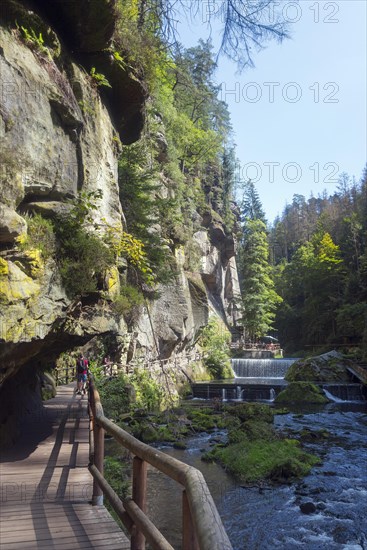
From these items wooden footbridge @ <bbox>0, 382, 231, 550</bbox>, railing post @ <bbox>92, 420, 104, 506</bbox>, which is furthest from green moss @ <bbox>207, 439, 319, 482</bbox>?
railing post @ <bbox>92, 420, 104, 506</bbox>

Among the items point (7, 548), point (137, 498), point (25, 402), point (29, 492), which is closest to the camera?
point (137, 498)

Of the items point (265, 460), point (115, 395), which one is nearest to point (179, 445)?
point (265, 460)

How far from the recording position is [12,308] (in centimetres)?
610

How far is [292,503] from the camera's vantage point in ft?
32.3

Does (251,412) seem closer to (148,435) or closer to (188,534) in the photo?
(148,435)

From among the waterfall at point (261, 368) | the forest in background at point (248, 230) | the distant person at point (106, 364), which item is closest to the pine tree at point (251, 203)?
the forest in background at point (248, 230)

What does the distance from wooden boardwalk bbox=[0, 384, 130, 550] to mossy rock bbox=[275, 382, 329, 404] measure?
56.4 ft

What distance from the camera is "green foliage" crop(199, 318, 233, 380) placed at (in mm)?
34281

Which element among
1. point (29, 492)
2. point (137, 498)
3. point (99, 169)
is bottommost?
point (29, 492)

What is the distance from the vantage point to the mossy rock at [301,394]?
24109 millimetres

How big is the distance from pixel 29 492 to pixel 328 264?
47790mm

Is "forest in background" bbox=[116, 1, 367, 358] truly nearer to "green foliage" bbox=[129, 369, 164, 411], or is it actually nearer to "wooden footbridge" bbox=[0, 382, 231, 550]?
"green foliage" bbox=[129, 369, 164, 411]

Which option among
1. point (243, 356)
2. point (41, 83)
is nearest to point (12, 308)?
point (41, 83)

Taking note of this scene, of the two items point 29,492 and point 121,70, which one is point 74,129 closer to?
point 121,70
